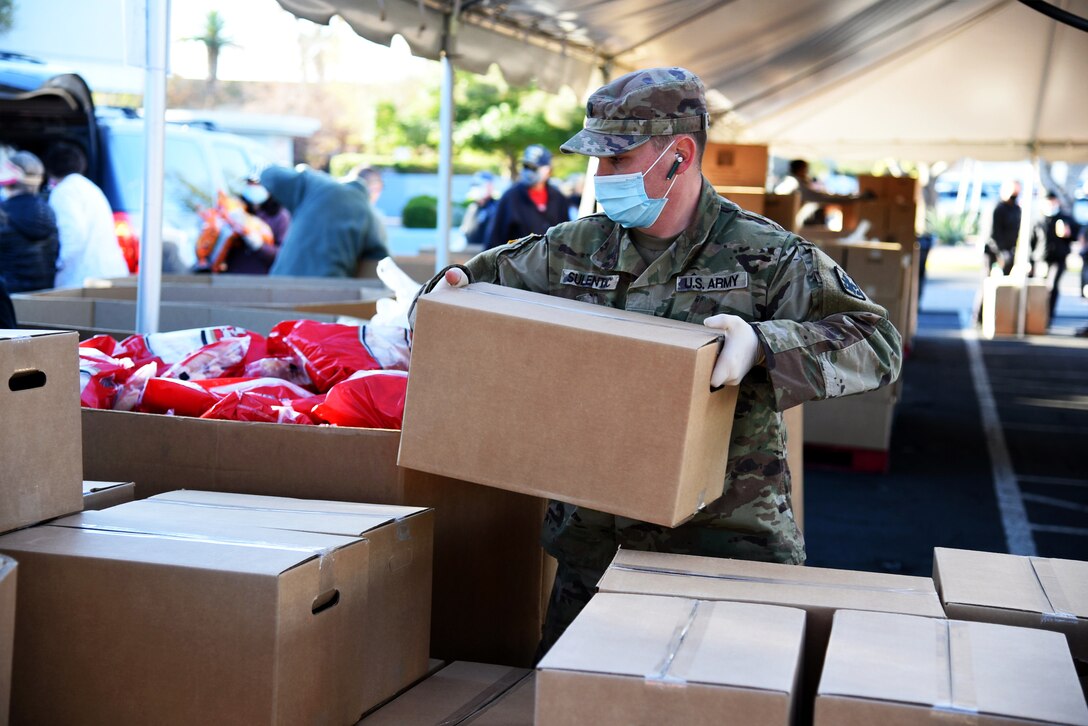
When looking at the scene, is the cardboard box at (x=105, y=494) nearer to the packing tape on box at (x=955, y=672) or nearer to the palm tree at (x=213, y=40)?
the packing tape on box at (x=955, y=672)

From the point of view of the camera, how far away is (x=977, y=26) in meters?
9.03

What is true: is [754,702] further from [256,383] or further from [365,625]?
[256,383]

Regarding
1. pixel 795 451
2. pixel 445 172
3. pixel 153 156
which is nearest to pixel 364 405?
pixel 153 156

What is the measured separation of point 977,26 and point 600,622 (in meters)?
8.67

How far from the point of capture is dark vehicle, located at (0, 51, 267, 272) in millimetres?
8617

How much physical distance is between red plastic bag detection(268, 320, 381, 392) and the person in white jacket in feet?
14.6

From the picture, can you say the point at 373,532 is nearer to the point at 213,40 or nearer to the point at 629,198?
the point at 629,198

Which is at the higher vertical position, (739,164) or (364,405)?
(739,164)

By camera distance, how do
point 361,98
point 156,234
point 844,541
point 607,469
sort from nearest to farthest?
point 607,469 < point 156,234 < point 844,541 < point 361,98

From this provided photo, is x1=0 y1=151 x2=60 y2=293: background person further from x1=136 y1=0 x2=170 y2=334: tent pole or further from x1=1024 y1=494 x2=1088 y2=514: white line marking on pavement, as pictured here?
x1=1024 y1=494 x2=1088 y2=514: white line marking on pavement

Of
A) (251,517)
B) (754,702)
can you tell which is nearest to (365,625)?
(251,517)

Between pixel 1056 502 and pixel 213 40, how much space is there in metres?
41.6

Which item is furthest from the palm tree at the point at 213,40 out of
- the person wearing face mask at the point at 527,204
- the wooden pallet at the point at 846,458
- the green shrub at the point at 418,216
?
the wooden pallet at the point at 846,458

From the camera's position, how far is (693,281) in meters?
2.12
